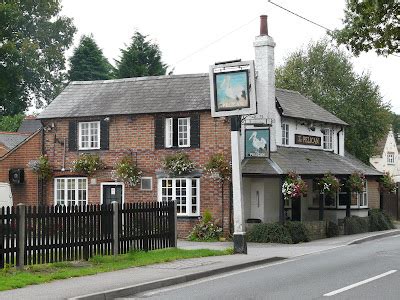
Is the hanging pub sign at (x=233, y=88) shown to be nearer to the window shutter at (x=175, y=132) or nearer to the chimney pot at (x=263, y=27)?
the window shutter at (x=175, y=132)

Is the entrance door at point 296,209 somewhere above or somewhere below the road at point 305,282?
above

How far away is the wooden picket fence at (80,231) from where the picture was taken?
15117 mm

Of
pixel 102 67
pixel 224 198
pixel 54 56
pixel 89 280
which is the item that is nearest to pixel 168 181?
pixel 224 198

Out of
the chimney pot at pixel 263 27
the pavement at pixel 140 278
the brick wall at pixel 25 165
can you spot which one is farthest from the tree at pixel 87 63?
the pavement at pixel 140 278

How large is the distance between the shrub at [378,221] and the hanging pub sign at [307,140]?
4.64 metres

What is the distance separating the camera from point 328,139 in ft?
115

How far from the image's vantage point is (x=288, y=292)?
41.5 feet

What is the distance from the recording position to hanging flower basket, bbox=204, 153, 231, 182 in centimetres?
2706

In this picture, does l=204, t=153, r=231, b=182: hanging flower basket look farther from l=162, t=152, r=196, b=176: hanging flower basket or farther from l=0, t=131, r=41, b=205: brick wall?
l=0, t=131, r=41, b=205: brick wall

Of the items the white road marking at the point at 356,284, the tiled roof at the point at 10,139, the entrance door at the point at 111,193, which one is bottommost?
the white road marking at the point at 356,284

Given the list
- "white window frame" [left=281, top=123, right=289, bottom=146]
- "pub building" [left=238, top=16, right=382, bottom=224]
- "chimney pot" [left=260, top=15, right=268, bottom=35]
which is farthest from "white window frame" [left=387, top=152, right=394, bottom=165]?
"chimney pot" [left=260, top=15, right=268, bottom=35]

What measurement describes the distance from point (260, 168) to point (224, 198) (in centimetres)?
185

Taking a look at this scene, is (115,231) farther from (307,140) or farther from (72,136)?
(307,140)

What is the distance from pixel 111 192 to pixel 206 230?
4.97 metres
